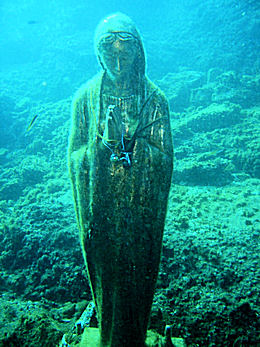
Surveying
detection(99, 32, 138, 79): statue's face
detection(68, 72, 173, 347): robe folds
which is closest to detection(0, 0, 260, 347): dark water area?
detection(68, 72, 173, 347): robe folds

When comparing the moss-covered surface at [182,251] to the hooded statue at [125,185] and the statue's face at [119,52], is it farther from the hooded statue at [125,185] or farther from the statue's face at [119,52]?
the statue's face at [119,52]

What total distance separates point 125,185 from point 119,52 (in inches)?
30.3

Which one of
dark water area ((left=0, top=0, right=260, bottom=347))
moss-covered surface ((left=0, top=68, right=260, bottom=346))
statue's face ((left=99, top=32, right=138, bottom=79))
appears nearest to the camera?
statue's face ((left=99, top=32, right=138, bottom=79))

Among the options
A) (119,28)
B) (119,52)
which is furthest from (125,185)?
(119,28)

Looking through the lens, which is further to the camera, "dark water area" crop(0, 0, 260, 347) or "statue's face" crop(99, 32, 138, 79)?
"dark water area" crop(0, 0, 260, 347)

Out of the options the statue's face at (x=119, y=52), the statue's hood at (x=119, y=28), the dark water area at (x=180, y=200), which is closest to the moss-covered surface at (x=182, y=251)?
the dark water area at (x=180, y=200)

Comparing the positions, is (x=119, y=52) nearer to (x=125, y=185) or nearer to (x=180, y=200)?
(x=125, y=185)

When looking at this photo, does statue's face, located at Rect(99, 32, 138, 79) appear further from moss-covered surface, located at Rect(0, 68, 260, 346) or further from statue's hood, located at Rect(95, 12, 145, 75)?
moss-covered surface, located at Rect(0, 68, 260, 346)

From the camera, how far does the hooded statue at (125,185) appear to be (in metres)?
1.20

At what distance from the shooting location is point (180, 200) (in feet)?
17.3

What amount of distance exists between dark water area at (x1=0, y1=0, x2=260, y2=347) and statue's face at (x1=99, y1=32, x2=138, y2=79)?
2.18 metres

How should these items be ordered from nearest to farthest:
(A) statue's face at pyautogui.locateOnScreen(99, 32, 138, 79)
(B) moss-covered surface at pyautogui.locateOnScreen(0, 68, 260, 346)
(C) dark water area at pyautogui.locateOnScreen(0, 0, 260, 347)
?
(A) statue's face at pyautogui.locateOnScreen(99, 32, 138, 79), (B) moss-covered surface at pyautogui.locateOnScreen(0, 68, 260, 346), (C) dark water area at pyautogui.locateOnScreen(0, 0, 260, 347)

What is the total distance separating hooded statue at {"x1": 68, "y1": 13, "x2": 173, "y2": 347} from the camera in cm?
120

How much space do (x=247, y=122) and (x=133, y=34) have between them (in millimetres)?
8888
